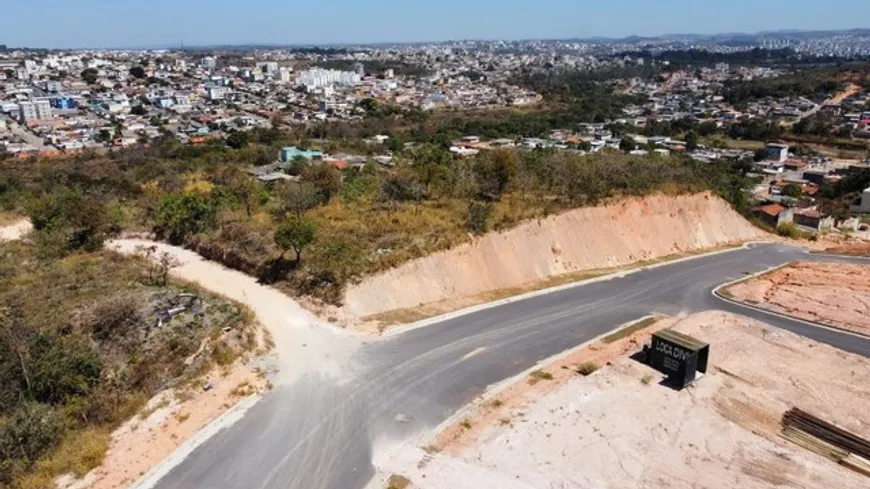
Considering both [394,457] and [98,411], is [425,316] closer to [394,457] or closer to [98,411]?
[394,457]

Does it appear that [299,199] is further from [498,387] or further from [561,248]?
[498,387]

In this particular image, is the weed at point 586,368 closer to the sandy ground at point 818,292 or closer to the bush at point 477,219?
the bush at point 477,219

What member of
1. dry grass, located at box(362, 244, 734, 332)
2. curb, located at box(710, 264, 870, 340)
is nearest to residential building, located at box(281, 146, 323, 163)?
dry grass, located at box(362, 244, 734, 332)

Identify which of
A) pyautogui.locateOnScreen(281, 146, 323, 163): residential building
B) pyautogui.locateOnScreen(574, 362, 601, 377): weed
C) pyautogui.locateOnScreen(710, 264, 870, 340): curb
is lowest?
pyautogui.locateOnScreen(710, 264, 870, 340): curb

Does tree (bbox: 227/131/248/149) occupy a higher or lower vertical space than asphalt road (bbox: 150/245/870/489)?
higher

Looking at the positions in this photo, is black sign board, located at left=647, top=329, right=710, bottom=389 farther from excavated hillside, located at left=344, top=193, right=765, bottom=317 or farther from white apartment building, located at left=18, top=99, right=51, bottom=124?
white apartment building, located at left=18, top=99, right=51, bottom=124

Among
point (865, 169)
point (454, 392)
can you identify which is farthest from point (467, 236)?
point (865, 169)
